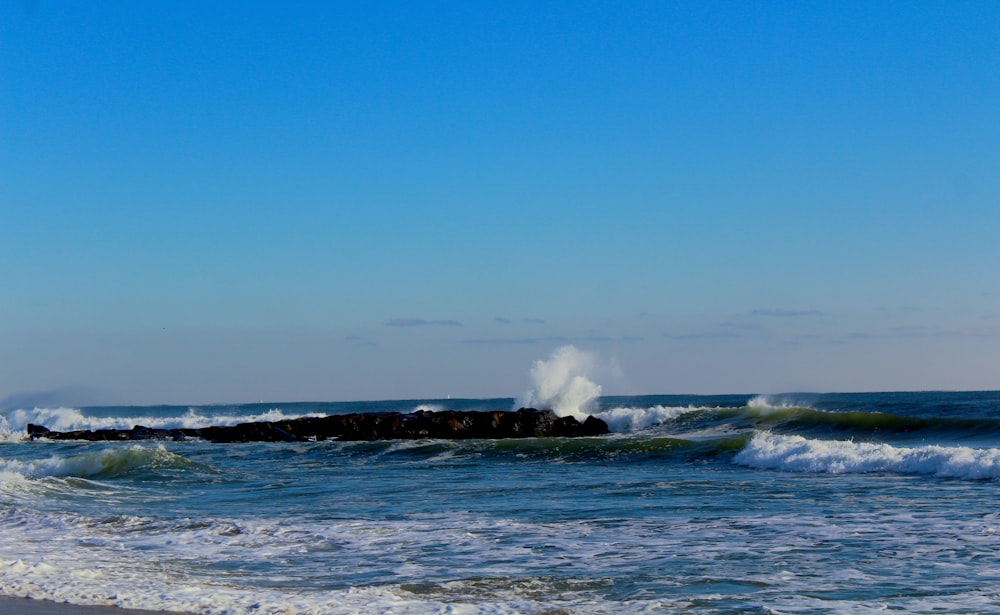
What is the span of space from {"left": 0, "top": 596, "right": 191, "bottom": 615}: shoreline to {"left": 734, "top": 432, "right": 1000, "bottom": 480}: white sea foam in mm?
14302

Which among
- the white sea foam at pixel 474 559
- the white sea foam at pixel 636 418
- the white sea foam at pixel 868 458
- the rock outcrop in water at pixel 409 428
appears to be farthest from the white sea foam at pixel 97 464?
the white sea foam at pixel 636 418

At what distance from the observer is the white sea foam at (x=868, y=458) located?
663 inches

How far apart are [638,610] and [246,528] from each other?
6.50 meters

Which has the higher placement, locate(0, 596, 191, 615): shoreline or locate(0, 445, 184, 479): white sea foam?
locate(0, 596, 191, 615): shoreline

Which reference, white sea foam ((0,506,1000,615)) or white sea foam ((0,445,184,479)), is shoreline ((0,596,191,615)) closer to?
white sea foam ((0,506,1000,615))

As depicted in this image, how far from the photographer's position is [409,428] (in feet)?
116

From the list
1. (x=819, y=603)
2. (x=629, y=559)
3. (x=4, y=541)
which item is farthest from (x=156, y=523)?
(x=819, y=603)

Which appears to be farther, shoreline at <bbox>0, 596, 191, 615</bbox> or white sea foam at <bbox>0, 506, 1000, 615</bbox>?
white sea foam at <bbox>0, 506, 1000, 615</bbox>

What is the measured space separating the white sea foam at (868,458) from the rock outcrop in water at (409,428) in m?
14.6

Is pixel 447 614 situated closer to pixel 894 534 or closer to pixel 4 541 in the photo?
pixel 894 534

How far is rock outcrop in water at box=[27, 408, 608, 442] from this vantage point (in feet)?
115

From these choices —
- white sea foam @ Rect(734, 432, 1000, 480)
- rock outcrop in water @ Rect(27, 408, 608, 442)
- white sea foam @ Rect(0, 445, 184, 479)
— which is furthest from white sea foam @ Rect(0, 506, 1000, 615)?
rock outcrop in water @ Rect(27, 408, 608, 442)

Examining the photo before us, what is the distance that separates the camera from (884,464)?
1844 centimetres

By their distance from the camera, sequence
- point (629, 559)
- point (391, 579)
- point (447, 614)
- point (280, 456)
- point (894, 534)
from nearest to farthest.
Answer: point (447, 614)
point (391, 579)
point (629, 559)
point (894, 534)
point (280, 456)
